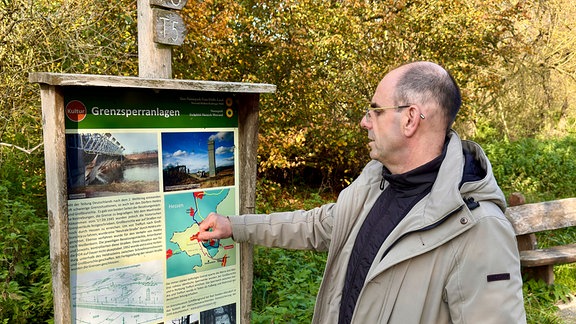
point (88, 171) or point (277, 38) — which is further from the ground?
point (277, 38)

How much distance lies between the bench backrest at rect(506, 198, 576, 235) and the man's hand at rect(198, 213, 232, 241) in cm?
373

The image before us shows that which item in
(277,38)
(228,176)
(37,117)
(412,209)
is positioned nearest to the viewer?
(412,209)

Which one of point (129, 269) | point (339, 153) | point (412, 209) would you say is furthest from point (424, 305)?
point (339, 153)

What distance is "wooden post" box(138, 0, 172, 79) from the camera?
8.25ft

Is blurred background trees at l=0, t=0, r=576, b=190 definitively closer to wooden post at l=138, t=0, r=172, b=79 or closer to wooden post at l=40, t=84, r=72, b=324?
wooden post at l=138, t=0, r=172, b=79

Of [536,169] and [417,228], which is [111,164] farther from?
[536,169]

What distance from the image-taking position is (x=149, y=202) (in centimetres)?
240

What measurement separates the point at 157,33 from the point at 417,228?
1558mm

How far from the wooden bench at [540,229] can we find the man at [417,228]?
11.2 feet

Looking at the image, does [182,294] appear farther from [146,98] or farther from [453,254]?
[453,254]

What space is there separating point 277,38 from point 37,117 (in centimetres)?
375

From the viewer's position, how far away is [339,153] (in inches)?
375

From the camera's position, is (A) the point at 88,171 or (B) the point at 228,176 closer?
(A) the point at 88,171

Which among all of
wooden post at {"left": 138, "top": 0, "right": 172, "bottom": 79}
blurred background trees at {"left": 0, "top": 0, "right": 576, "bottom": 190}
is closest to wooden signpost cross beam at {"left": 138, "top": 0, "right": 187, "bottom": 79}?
wooden post at {"left": 138, "top": 0, "right": 172, "bottom": 79}
